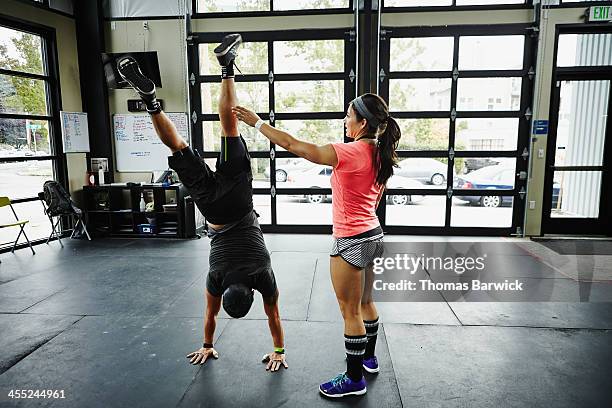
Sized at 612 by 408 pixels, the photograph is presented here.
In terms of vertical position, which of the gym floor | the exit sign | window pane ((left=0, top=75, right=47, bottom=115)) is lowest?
the gym floor

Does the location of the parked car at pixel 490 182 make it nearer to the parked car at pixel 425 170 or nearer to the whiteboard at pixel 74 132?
the parked car at pixel 425 170

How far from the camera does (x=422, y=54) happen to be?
598cm

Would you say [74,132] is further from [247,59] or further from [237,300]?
[237,300]

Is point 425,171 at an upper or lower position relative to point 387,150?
lower

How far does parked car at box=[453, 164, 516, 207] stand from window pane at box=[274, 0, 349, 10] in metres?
3.16

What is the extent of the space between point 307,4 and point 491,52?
2.80 meters

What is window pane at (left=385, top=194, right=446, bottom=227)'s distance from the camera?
20.6ft

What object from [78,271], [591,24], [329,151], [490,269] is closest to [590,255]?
[490,269]

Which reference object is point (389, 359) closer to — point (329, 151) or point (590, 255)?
point (329, 151)

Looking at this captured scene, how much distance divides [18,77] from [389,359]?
601cm

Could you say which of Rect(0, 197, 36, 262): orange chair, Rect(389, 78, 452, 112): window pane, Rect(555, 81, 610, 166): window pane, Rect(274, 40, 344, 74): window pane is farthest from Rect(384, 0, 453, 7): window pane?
Rect(0, 197, 36, 262): orange chair

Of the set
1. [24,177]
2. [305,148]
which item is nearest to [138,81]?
[305,148]

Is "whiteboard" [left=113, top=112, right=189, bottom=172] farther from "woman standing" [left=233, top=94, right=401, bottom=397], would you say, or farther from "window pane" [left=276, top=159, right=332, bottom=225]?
"woman standing" [left=233, top=94, right=401, bottom=397]

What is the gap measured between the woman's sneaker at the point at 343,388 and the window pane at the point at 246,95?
483cm
